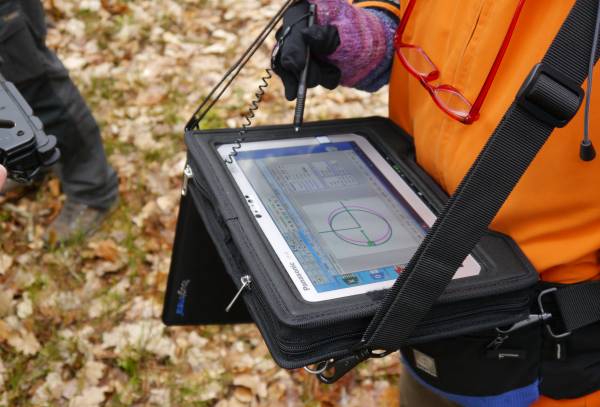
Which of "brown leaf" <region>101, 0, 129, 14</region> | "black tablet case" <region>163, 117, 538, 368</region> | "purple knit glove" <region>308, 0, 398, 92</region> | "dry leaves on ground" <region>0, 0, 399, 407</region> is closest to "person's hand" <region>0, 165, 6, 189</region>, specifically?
"black tablet case" <region>163, 117, 538, 368</region>

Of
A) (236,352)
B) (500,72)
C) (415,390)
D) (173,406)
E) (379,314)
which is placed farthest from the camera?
(236,352)

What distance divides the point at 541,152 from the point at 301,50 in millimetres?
547

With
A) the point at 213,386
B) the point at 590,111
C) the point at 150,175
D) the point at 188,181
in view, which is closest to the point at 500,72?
the point at 590,111

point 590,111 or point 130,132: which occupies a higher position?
point 590,111

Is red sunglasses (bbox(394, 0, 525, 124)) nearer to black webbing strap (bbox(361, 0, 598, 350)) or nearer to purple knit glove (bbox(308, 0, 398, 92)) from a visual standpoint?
purple knit glove (bbox(308, 0, 398, 92))

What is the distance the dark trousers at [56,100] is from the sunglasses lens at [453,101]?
1831 mm

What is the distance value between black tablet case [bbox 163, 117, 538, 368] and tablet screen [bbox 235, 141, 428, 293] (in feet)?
0.17

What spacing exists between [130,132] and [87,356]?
60.5 inches

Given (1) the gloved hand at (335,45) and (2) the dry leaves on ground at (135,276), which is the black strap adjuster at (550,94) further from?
(2) the dry leaves on ground at (135,276)

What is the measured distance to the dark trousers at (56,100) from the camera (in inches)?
99.3

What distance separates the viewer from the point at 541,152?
1.09m

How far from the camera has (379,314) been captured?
97cm

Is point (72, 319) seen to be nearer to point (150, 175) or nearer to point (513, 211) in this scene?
point (150, 175)

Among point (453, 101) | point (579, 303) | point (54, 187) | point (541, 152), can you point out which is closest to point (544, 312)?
point (579, 303)
